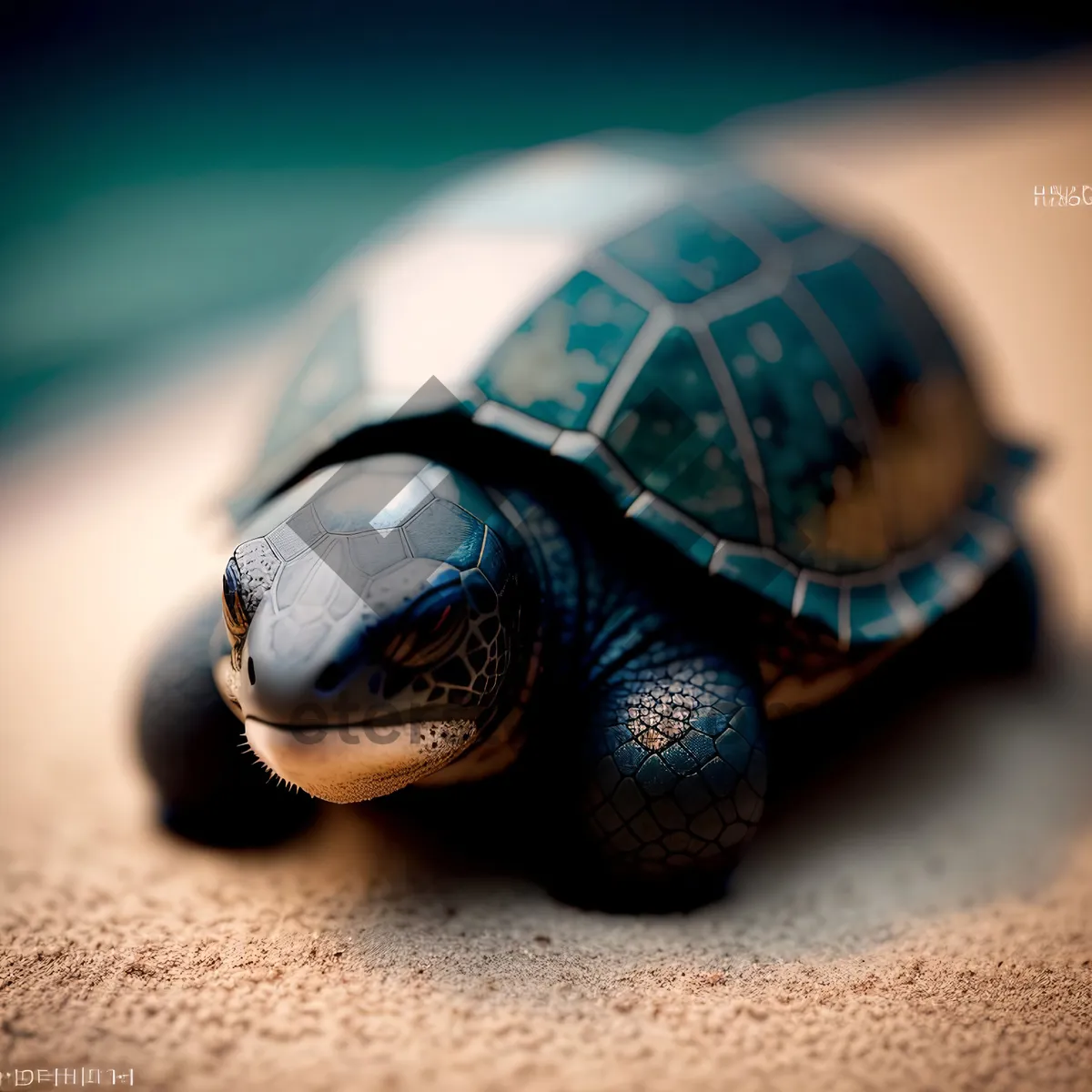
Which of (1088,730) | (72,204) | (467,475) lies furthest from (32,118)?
(1088,730)

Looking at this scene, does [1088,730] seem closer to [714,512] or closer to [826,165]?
[714,512]

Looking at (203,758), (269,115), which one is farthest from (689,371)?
(269,115)

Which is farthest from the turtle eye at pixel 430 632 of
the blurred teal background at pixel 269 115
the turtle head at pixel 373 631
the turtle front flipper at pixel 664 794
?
the blurred teal background at pixel 269 115

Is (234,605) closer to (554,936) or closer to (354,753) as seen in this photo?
(354,753)

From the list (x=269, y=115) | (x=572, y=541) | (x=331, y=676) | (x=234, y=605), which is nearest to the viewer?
(x=331, y=676)

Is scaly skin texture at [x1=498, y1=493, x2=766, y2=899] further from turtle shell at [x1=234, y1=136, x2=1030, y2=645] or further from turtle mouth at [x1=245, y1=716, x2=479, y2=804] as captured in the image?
turtle mouth at [x1=245, y1=716, x2=479, y2=804]
